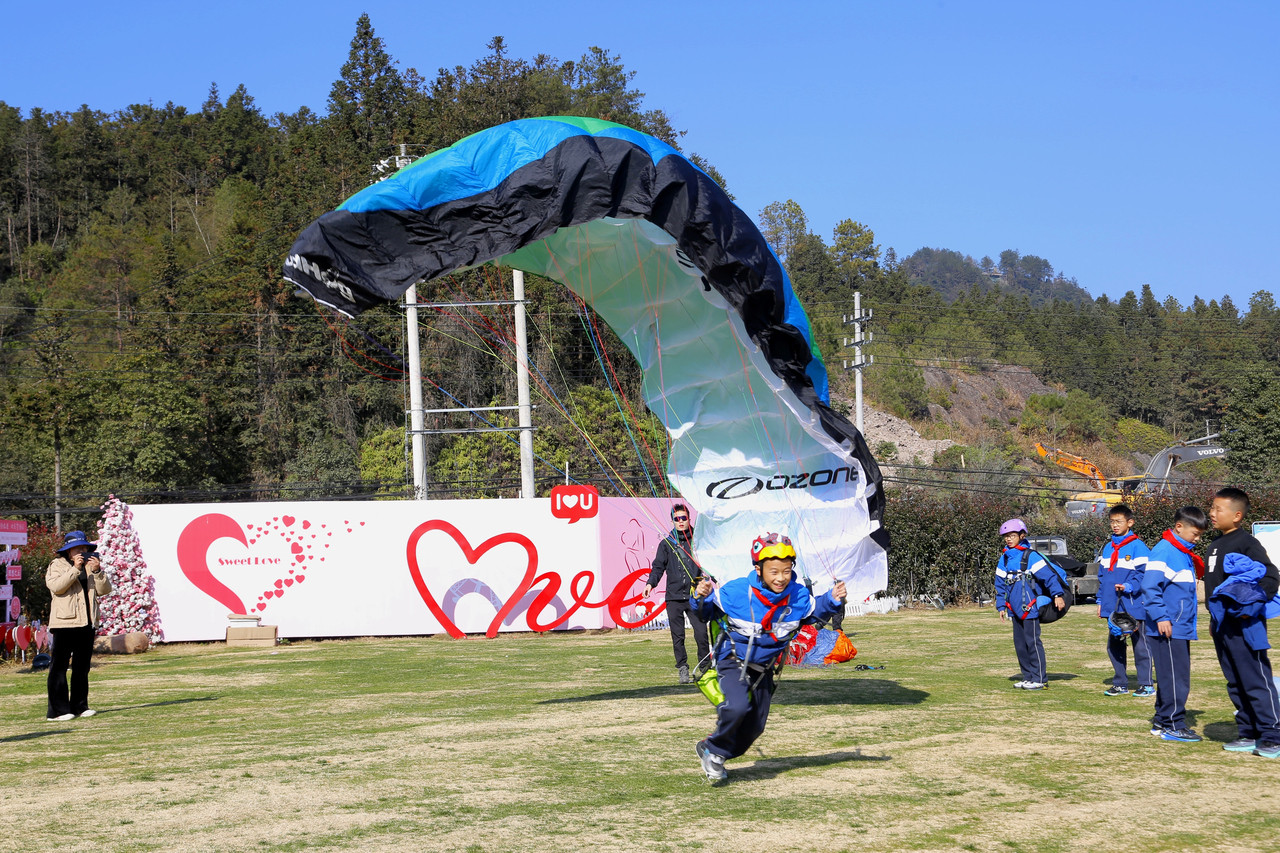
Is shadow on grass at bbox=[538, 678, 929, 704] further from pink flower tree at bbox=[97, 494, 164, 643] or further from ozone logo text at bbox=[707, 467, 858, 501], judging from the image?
pink flower tree at bbox=[97, 494, 164, 643]

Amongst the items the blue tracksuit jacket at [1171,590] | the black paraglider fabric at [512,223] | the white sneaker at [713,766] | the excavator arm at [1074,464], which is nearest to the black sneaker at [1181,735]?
the blue tracksuit jacket at [1171,590]

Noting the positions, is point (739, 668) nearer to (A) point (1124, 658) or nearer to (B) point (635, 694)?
(B) point (635, 694)

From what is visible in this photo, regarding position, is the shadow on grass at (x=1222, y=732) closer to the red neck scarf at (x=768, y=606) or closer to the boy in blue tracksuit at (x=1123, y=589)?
the boy in blue tracksuit at (x=1123, y=589)

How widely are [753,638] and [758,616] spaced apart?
0.13m

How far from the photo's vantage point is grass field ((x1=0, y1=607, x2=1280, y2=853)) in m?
4.61

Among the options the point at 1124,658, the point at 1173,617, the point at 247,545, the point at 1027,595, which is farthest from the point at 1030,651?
the point at 247,545

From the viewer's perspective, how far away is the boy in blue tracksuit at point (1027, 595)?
9234 millimetres

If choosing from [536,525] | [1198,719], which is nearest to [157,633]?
[536,525]

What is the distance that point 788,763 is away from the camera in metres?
6.05

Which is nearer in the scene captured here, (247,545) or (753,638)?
(753,638)

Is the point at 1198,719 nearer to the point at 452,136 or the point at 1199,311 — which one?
the point at 452,136

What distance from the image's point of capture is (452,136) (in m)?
38.4

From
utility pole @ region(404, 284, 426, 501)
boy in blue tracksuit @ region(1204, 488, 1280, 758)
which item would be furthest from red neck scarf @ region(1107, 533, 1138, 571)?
utility pole @ region(404, 284, 426, 501)

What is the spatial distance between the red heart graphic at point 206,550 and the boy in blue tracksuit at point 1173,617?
14.8 metres
